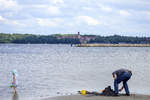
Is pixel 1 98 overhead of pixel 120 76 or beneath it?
beneath

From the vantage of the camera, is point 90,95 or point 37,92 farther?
point 37,92

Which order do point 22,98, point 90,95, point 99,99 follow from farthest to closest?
point 22,98 < point 90,95 < point 99,99

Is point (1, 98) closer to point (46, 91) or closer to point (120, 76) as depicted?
point (46, 91)

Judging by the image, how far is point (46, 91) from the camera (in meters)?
19.2

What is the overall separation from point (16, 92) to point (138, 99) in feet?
25.3

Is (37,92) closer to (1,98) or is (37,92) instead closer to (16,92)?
(16,92)

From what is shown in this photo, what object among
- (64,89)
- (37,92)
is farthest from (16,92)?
(64,89)

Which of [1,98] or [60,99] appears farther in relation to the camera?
[1,98]

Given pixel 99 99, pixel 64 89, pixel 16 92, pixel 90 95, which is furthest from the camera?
pixel 64 89

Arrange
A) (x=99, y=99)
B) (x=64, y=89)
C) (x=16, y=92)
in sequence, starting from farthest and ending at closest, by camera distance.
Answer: (x=64, y=89), (x=16, y=92), (x=99, y=99)

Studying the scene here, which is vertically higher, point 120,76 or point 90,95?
point 120,76

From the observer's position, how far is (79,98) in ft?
47.7

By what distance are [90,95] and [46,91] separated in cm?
468

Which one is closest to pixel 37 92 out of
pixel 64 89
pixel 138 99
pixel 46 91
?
pixel 46 91
